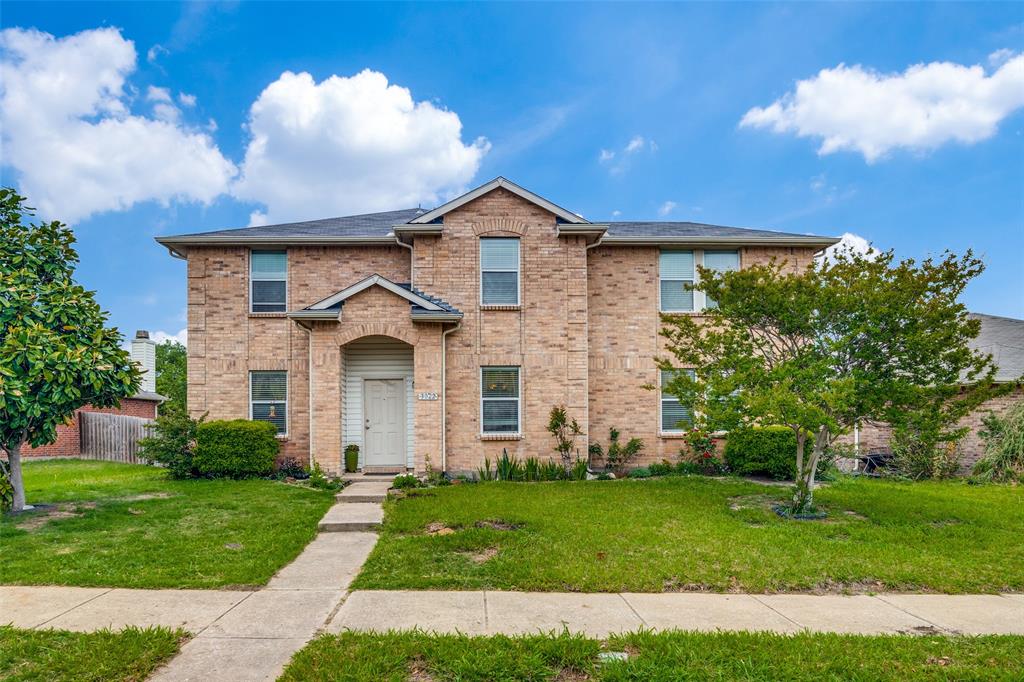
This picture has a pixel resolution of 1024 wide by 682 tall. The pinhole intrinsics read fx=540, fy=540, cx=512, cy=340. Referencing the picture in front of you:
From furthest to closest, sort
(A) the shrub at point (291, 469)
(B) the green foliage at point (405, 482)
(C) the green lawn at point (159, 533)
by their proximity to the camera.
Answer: (A) the shrub at point (291, 469), (B) the green foliage at point (405, 482), (C) the green lawn at point (159, 533)

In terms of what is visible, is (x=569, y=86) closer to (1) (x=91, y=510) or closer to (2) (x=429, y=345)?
(2) (x=429, y=345)

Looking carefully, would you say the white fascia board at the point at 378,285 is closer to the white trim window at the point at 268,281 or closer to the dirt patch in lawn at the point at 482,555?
the white trim window at the point at 268,281

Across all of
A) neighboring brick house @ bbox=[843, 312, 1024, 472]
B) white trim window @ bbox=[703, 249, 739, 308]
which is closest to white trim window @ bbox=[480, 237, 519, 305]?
white trim window @ bbox=[703, 249, 739, 308]

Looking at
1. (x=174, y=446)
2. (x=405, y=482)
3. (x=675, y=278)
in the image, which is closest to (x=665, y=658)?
(x=405, y=482)

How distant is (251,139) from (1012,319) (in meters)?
26.2

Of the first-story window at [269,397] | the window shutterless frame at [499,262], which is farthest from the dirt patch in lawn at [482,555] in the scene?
the first-story window at [269,397]

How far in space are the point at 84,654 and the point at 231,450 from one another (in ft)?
29.6

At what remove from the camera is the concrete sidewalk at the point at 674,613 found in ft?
15.2

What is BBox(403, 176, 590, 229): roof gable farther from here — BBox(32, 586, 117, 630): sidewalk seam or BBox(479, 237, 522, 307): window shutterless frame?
BBox(32, 586, 117, 630): sidewalk seam

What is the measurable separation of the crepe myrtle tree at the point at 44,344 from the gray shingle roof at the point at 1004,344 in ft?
67.8

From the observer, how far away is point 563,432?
1334cm

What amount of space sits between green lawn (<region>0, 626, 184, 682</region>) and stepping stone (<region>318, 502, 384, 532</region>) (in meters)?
3.86

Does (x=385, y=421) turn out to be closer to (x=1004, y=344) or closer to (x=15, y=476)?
(x=15, y=476)

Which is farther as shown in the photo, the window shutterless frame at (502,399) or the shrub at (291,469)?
the window shutterless frame at (502,399)
